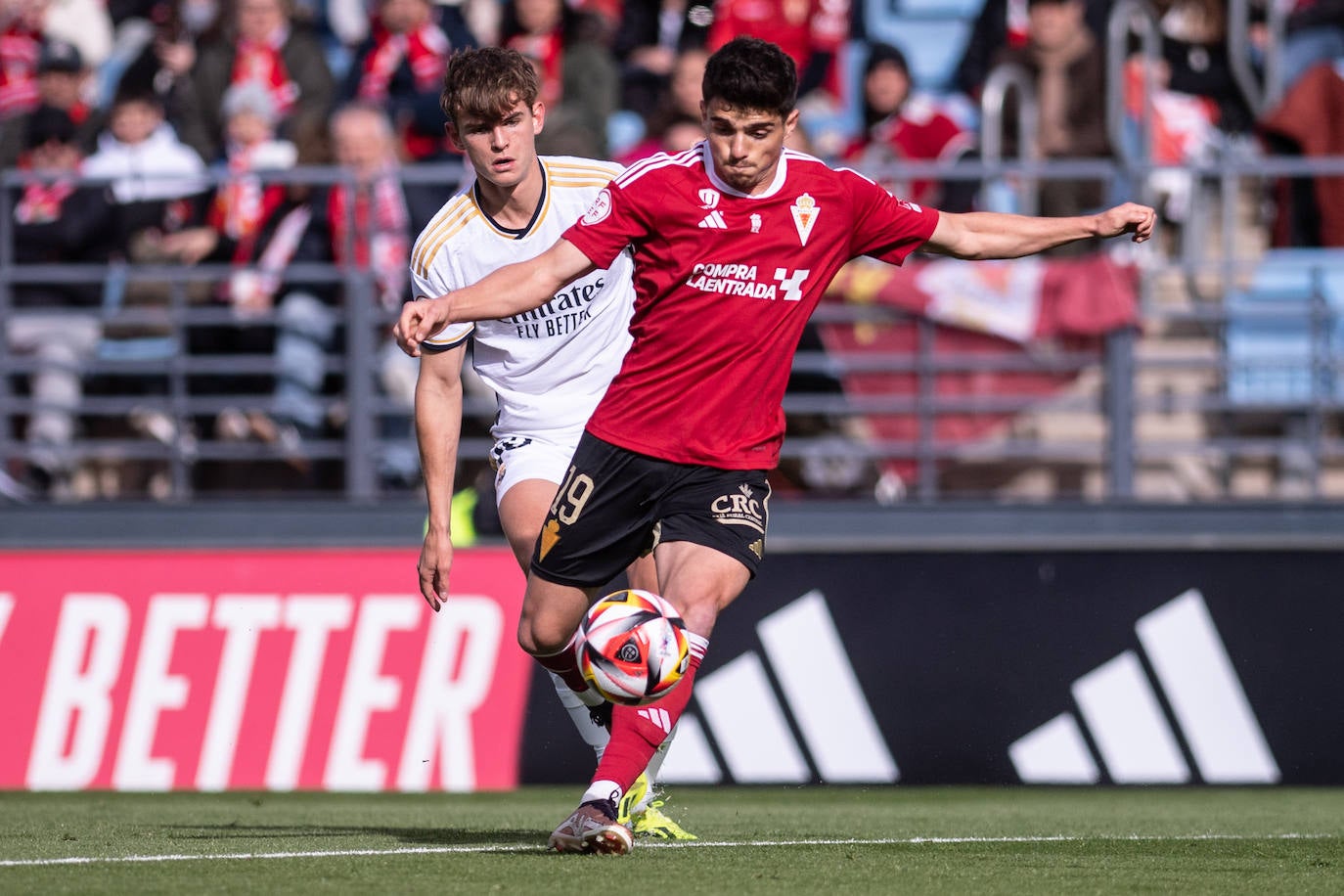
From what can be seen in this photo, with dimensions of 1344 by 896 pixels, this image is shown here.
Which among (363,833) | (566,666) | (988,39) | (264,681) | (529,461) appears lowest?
(264,681)

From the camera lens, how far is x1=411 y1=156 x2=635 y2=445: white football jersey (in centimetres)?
672

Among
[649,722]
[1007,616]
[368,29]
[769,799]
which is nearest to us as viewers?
[649,722]

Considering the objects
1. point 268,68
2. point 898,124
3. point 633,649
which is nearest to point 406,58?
point 268,68

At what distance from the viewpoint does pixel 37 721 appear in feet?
33.2

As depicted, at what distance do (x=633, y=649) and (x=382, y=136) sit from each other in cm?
661

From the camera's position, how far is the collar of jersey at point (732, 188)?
5973 millimetres

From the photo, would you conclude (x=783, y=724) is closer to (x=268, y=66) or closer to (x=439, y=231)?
(x=439, y=231)

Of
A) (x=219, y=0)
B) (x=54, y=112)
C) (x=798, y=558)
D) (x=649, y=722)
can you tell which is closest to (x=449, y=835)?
(x=649, y=722)

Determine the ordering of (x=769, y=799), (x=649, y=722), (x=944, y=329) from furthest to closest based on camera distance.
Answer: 1. (x=944, y=329)
2. (x=769, y=799)
3. (x=649, y=722)

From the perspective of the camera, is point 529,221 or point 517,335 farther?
point 517,335

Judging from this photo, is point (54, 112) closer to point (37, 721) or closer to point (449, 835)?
point (37, 721)

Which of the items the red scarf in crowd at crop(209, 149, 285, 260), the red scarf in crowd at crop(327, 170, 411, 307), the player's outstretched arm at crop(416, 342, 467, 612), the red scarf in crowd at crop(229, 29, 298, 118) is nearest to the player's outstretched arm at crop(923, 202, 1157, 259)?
the player's outstretched arm at crop(416, 342, 467, 612)

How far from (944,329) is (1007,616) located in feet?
5.71

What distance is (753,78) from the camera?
571cm
